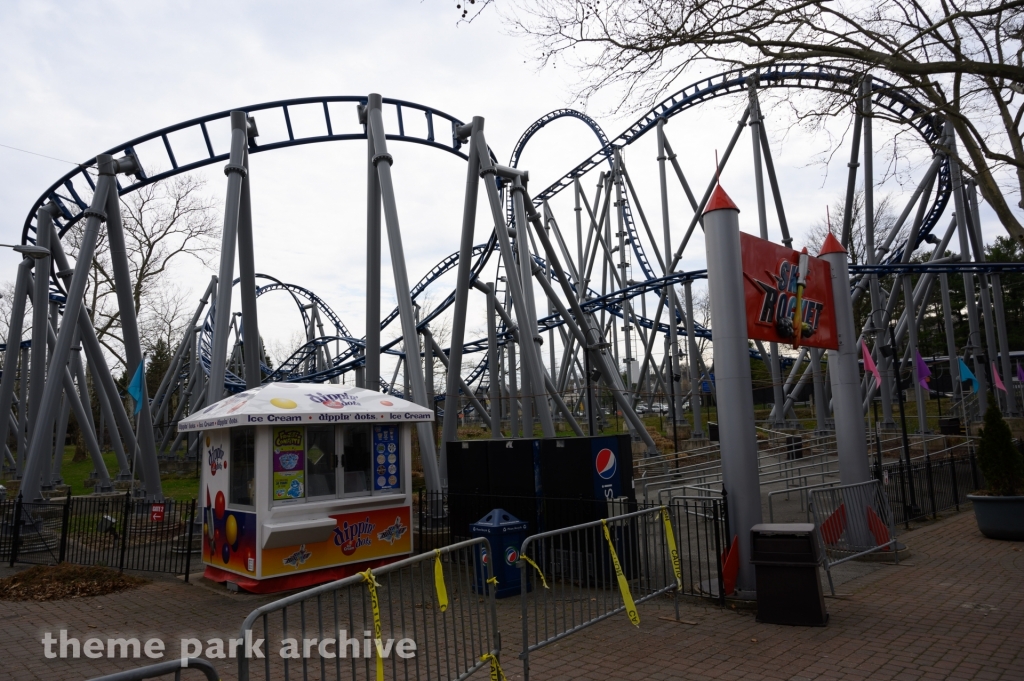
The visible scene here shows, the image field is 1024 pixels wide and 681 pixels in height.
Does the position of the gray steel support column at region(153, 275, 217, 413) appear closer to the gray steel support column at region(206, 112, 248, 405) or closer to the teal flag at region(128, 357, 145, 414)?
→ the teal flag at region(128, 357, 145, 414)

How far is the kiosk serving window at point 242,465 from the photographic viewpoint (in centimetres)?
877

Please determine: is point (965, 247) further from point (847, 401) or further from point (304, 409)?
point (304, 409)

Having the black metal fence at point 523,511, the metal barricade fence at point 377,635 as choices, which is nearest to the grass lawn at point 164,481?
the black metal fence at point 523,511

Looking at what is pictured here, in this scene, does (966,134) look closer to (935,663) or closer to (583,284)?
(935,663)

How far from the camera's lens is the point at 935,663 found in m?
5.32

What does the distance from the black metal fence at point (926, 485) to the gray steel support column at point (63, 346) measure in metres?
14.4

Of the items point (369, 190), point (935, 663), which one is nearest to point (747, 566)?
point (935, 663)

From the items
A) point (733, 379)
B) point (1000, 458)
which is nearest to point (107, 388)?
point (733, 379)

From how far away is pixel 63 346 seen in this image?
13.0m

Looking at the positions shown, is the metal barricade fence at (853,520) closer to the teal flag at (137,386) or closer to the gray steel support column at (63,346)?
the gray steel support column at (63,346)

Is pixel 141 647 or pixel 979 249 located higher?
pixel 979 249

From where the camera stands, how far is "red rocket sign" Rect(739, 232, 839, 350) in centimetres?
827

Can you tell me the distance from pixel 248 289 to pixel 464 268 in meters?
4.74

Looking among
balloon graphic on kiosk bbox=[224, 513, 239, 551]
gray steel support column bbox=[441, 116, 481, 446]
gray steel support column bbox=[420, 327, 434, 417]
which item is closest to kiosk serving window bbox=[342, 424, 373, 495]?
balloon graphic on kiosk bbox=[224, 513, 239, 551]
